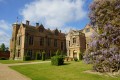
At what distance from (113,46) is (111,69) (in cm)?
249

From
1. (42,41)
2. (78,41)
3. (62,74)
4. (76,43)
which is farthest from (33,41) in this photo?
(62,74)

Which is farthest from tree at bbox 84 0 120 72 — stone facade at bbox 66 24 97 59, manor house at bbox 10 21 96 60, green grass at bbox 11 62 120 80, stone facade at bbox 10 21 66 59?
stone facade at bbox 10 21 66 59

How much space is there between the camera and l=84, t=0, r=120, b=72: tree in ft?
53.2

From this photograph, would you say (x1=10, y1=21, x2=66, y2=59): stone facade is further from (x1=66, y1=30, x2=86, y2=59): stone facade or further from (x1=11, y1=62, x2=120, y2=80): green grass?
(x1=11, y1=62, x2=120, y2=80): green grass

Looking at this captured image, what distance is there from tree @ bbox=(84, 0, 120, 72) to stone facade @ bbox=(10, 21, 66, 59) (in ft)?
98.2

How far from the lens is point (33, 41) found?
1875 inches

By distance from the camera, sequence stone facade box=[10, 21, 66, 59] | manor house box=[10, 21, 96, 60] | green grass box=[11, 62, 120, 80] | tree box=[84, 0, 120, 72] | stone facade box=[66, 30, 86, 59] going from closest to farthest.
Answer: green grass box=[11, 62, 120, 80] < tree box=[84, 0, 120, 72] < stone facade box=[66, 30, 86, 59] < manor house box=[10, 21, 96, 60] < stone facade box=[10, 21, 66, 59]

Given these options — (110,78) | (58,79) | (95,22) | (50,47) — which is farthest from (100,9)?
(50,47)

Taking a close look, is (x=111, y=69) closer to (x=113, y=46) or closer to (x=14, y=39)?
(x=113, y=46)

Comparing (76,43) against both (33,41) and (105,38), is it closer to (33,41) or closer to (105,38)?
(33,41)

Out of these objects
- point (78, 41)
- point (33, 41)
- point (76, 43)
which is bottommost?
point (76, 43)

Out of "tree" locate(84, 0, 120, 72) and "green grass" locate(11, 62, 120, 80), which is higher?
"tree" locate(84, 0, 120, 72)

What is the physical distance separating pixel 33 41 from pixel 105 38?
1293 inches

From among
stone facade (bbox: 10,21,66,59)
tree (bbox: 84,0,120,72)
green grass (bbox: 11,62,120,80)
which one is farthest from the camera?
stone facade (bbox: 10,21,66,59)
